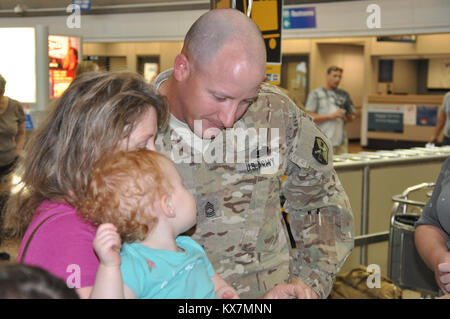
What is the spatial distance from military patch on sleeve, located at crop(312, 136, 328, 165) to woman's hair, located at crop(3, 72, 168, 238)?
2.61 ft

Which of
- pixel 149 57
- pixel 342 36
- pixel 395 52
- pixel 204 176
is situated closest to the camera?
pixel 204 176

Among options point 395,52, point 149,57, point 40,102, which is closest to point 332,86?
point 40,102

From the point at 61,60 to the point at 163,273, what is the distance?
17.7 feet

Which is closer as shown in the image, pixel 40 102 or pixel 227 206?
pixel 227 206

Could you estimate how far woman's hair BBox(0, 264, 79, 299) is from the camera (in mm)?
757

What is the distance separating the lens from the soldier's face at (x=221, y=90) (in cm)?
159

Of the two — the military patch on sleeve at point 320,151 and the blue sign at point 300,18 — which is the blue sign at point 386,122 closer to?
the blue sign at point 300,18

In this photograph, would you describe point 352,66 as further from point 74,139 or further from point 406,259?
point 74,139

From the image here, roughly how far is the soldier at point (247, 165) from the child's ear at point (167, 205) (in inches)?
16.1

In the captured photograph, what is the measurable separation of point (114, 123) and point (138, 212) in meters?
0.22

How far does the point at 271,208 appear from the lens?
1.90 metres

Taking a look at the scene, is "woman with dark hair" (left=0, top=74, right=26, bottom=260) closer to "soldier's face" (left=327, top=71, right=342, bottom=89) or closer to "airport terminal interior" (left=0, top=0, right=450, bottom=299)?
"airport terminal interior" (left=0, top=0, right=450, bottom=299)
